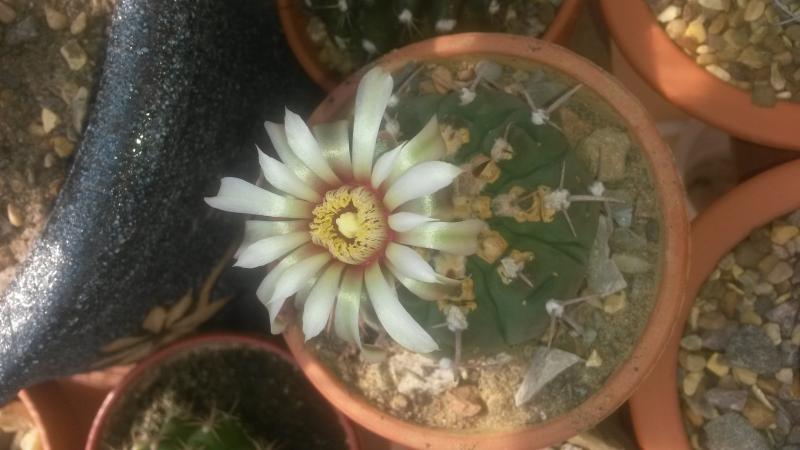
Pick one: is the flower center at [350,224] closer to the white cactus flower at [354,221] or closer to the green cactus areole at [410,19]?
the white cactus flower at [354,221]

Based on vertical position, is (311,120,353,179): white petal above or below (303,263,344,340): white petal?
above

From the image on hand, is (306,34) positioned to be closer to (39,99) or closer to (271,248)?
(39,99)

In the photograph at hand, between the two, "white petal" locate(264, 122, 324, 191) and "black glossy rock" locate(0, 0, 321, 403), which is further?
"black glossy rock" locate(0, 0, 321, 403)

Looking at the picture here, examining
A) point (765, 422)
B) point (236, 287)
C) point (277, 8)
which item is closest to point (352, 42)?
point (277, 8)

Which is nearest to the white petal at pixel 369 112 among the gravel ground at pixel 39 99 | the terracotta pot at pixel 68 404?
the gravel ground at pixel 39 99

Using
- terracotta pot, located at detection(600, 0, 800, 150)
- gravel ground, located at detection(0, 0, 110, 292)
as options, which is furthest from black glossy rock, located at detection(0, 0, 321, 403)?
terracotta pot, located at detection(600, 0, 800, 150)

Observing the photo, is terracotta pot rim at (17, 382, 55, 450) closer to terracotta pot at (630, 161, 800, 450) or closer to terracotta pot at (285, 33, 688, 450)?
terracotta pot at (285, 33, 688, 450)

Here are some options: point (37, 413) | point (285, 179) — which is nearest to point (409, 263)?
point (285, 179)

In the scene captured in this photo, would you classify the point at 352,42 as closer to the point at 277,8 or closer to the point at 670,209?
the point at 277,8
